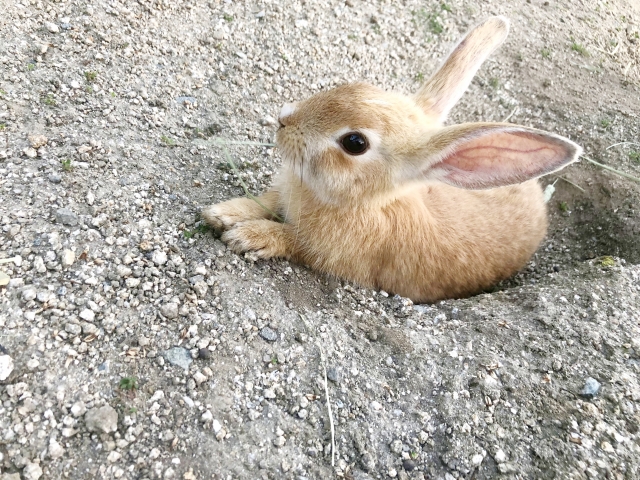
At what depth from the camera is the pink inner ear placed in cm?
256

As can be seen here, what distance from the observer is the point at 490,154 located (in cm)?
282

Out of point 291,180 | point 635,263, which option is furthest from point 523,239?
point 291,180

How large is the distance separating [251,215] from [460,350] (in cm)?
172

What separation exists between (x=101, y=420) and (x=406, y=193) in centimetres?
240

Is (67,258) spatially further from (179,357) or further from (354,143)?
(354,143)

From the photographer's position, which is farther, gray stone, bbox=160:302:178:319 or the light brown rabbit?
the light brown rabbit

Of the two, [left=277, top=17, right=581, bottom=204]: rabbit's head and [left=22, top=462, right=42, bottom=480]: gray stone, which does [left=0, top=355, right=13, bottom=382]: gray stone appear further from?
[left=277, top=17, right=581, bottom=204]: rabbit's head

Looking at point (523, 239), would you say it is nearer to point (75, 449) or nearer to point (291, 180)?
point (291, 180)

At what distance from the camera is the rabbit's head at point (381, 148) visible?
9.14 feet

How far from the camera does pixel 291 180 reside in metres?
3.71

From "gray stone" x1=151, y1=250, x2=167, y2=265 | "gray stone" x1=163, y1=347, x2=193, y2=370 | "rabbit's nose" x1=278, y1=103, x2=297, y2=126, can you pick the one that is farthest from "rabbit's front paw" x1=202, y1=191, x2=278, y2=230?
"gray stone" x1=163, y1=347, x2=193, y2=370

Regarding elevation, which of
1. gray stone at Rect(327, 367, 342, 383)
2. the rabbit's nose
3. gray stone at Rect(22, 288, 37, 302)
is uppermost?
the rabbit's nose

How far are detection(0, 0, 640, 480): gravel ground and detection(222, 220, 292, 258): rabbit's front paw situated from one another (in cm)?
8

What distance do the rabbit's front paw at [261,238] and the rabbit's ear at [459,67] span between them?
4.69 ft
